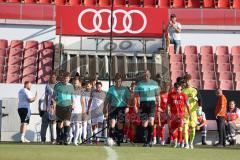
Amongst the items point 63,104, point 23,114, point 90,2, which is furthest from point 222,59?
point 63,104

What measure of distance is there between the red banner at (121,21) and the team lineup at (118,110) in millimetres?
6127

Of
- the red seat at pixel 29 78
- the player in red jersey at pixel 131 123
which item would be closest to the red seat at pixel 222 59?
the red seat at pixel 29 78

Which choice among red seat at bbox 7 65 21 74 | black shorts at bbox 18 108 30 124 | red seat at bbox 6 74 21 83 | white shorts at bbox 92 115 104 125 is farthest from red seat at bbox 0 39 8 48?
white shorts at bbox 92 115 104 125

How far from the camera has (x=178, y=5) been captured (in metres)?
25.7

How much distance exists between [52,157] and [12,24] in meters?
15.3

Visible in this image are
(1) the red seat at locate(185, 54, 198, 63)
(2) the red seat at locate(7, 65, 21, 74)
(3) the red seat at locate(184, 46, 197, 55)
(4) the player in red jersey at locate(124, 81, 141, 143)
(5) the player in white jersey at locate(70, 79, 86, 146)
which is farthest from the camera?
(3) the red seat at locate(184, 46, 197, 55)

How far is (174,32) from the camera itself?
2170 centimetres

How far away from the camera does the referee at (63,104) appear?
1428cm

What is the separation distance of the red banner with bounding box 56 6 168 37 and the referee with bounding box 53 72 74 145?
7590 millimetres

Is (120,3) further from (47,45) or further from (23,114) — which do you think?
(23,114)

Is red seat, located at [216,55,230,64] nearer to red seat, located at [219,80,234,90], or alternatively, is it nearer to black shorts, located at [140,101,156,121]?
red seat, located at [219,80,234,90]

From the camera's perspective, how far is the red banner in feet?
72.0

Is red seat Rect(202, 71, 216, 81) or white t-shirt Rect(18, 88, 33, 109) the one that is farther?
red seat Rect(202, 71, 216, 81)

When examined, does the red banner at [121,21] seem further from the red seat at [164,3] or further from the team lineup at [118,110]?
the team lineup at [118,110]
